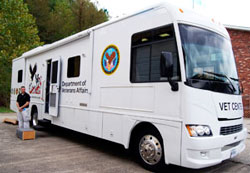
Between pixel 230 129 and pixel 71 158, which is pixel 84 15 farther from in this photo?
pixel 230 129

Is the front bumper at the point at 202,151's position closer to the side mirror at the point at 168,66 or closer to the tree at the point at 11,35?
the side mirror at the point at 168,66

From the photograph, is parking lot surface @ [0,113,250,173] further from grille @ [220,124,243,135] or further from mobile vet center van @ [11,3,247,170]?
grille @ [220,124,243,135]

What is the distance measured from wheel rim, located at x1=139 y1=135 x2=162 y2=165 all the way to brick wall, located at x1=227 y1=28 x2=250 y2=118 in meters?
12.5

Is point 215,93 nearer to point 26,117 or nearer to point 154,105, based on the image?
point 154,105

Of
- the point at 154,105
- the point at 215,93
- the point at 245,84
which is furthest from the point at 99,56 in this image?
the point at 245,84

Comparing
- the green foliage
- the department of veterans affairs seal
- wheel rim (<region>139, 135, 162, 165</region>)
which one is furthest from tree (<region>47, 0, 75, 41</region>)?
wheel rim (<region>139, 135, 162, 165</region>)

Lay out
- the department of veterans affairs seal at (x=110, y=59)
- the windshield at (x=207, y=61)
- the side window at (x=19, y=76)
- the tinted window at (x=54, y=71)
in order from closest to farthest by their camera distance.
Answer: the windshield at (x=207, y=61), the department of veterans affairs seal at (x=110, y=59), the tinted window at (x=54, y=71), the side window at (x=19, y=76)

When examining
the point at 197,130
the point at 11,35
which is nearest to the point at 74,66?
the point at 197,130

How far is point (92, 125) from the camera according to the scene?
242 inches

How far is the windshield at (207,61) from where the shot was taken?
4.32m

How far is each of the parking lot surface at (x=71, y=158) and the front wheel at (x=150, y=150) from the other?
191mm

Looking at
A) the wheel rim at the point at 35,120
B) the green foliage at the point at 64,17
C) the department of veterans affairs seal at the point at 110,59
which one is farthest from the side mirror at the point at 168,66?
the green foliage at the point at 64,17

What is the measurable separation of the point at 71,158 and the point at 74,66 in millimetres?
2718

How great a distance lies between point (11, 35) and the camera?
66.7 feet
